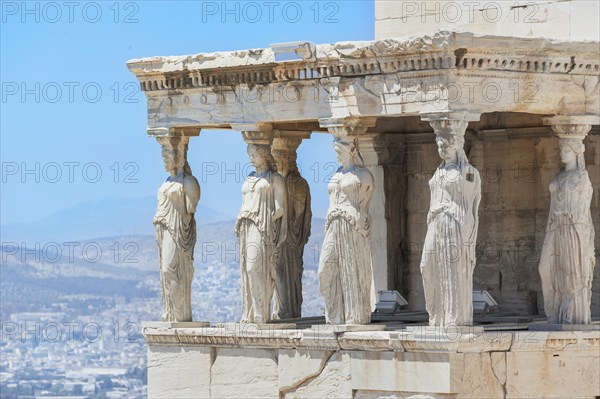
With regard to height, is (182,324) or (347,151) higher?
(347,151)

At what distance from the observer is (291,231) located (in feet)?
130

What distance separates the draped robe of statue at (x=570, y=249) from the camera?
37406 mm

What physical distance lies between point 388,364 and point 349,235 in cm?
163

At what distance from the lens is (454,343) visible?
36094 mm

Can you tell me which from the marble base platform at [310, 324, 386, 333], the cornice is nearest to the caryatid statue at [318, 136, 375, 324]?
the marble base platform at [310, 324, 386, 333]

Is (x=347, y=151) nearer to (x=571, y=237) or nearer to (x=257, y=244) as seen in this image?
(x=257, y=244)

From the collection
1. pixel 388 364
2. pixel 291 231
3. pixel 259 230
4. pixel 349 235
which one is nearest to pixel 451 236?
pixel 349 235

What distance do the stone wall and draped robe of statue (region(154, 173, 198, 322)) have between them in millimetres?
3208

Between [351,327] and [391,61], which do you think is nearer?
[391,61]

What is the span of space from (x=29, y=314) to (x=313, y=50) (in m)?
36.7

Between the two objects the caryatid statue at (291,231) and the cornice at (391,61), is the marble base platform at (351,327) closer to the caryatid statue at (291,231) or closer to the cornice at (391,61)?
the caryatid statue at (291,231)

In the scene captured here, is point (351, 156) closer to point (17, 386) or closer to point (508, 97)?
point (508, 97)

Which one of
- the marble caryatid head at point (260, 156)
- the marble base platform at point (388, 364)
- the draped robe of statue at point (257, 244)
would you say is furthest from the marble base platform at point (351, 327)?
the marble caryatid head at point (260, 156)

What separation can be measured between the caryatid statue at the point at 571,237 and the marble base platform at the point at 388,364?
54 cm
